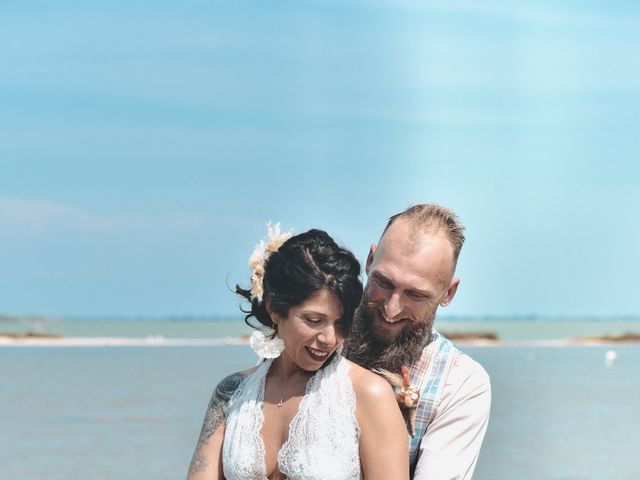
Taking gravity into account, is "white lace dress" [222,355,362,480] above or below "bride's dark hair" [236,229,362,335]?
below

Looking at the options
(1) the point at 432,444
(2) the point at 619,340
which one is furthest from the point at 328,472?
(2) the point at 619,340

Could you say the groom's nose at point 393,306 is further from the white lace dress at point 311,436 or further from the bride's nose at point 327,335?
the bride's nose at point 327,335

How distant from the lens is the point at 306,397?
417 centimetres

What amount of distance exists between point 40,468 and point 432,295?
1483 cm

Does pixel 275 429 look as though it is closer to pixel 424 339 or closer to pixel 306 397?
pixel 306 397

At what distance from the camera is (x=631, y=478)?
1773 cm

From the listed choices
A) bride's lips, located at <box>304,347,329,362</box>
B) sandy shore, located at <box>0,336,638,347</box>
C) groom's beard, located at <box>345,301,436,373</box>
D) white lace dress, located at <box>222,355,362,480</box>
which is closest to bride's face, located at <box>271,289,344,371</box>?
bride's lips, located at <box>304,347,329,362</box>

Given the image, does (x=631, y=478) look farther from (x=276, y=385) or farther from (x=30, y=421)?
(x=276, y=385)

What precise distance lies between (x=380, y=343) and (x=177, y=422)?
1938cm

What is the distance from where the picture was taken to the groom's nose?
15.2ft

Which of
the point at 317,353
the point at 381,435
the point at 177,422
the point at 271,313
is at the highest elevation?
the point at 271,313

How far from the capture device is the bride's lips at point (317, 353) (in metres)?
4.08

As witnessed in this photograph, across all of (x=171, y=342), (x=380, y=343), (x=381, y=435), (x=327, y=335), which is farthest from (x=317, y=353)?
(x=171, y=342)

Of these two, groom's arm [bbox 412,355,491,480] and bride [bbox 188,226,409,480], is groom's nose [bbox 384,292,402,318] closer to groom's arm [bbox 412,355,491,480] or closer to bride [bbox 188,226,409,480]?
groom's arm [bbox 412,355,491,480]
